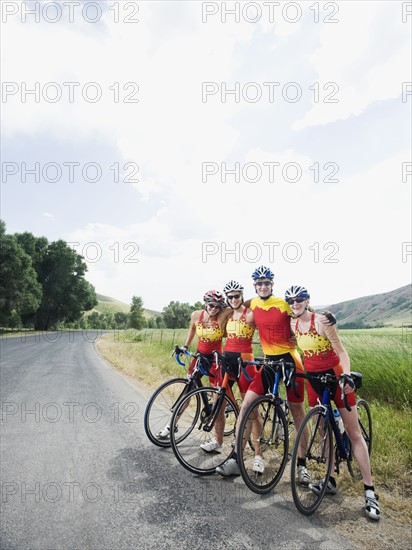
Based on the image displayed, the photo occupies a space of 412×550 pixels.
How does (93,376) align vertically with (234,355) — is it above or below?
below

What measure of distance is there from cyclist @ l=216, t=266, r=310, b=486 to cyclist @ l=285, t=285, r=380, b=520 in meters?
0.25

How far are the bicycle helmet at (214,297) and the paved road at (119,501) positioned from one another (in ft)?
8.00

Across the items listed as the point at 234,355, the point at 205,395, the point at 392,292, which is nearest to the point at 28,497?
the point at 205,395

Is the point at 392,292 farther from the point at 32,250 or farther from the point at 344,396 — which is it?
the point at 344,396

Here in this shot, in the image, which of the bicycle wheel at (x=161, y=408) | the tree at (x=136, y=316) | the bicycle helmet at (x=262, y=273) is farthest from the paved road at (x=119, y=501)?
the tree at (x=136, y=316)

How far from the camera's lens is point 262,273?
5047mm

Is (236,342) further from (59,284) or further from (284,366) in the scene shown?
(59,284)

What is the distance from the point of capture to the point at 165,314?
390 ft

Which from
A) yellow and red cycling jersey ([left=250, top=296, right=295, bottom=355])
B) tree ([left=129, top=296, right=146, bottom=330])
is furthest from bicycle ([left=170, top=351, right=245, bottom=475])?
tree ([left=129, top=296, right=146, bottom=330])

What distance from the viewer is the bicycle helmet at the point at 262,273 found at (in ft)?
16.5

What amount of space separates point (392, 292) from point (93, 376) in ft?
586

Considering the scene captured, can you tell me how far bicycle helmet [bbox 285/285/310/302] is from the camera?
14.4 ft

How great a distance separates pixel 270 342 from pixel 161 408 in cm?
250

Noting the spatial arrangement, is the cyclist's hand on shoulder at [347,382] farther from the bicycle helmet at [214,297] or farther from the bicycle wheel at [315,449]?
the bicycle helmet at [214,297]
